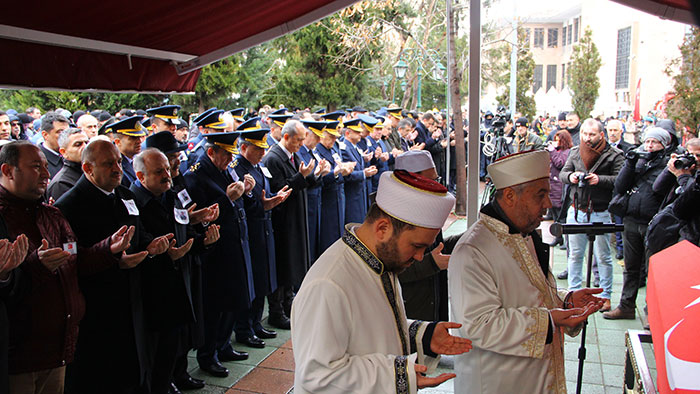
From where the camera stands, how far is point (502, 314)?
2.57 metres

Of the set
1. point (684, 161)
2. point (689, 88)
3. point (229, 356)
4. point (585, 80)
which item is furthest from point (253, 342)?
point (585, 80)

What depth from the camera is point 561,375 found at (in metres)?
2.83

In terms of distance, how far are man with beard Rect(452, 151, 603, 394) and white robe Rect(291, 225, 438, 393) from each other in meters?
0.57

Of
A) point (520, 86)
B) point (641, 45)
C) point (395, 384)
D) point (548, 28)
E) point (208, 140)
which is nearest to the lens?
point (395, 384)

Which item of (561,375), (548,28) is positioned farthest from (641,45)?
(561,375)

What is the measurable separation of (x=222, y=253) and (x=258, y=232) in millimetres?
662

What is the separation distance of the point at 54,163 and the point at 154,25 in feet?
9.47

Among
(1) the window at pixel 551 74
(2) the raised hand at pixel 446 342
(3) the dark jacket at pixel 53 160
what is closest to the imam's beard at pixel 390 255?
(2) the raised hand at pixel 446 342

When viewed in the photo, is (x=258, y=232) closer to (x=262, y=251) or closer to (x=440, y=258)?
(x=262, y=251)

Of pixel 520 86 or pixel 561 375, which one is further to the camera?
pixel 520 86

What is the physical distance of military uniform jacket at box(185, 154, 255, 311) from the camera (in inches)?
194

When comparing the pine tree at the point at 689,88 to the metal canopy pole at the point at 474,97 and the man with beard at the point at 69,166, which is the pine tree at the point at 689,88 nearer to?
the metal canopy pole at the point at 474,97

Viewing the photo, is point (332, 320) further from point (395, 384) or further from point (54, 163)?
point (54, 163)

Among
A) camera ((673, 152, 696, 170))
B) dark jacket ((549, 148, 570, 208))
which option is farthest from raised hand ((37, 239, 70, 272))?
dark jacket ((549, 148, 570, 208))
